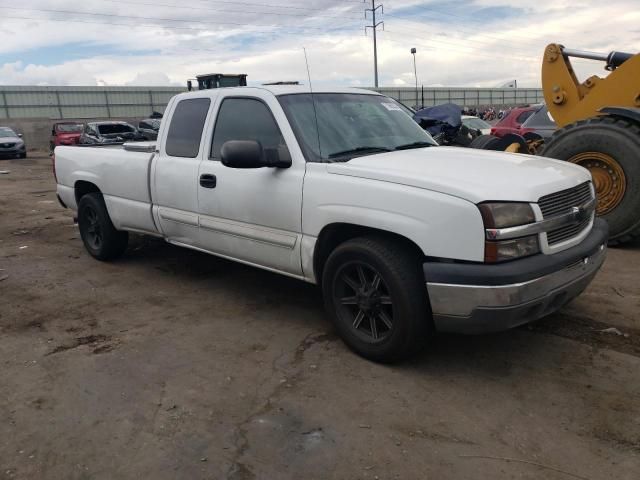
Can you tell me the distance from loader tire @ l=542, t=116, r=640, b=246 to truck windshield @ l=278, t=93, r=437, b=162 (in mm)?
2637

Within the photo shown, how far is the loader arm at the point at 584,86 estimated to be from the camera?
6.77 m

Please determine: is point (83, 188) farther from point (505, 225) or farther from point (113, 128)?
point (113, 128)

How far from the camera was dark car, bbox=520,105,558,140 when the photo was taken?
1031 centimetres

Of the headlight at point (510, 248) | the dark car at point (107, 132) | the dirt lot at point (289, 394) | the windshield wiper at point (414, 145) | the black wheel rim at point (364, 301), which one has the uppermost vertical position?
the dark car at point (107, 132)

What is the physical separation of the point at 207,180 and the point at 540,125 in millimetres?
8022

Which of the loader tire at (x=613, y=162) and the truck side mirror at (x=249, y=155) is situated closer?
the truck side mirror at (x=249, y=155)

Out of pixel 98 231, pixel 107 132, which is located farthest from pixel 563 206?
pixel 107 132

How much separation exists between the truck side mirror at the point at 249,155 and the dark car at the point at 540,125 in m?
7.66

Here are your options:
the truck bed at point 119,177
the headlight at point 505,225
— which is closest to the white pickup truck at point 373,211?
the headlight at point 505,225

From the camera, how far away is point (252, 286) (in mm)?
5441

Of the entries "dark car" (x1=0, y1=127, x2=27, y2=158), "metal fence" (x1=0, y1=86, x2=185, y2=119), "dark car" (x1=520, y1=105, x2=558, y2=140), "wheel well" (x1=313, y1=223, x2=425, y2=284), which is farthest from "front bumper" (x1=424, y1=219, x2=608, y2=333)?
"metal fence" (x1=0, y1=86, x2=185, y2=119)

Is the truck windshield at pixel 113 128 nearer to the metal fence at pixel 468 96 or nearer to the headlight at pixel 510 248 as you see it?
the headlight at pixel 510 248

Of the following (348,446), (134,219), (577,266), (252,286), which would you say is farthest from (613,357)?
(134,219)

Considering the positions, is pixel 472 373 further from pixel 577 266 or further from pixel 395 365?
pixel 577 266
